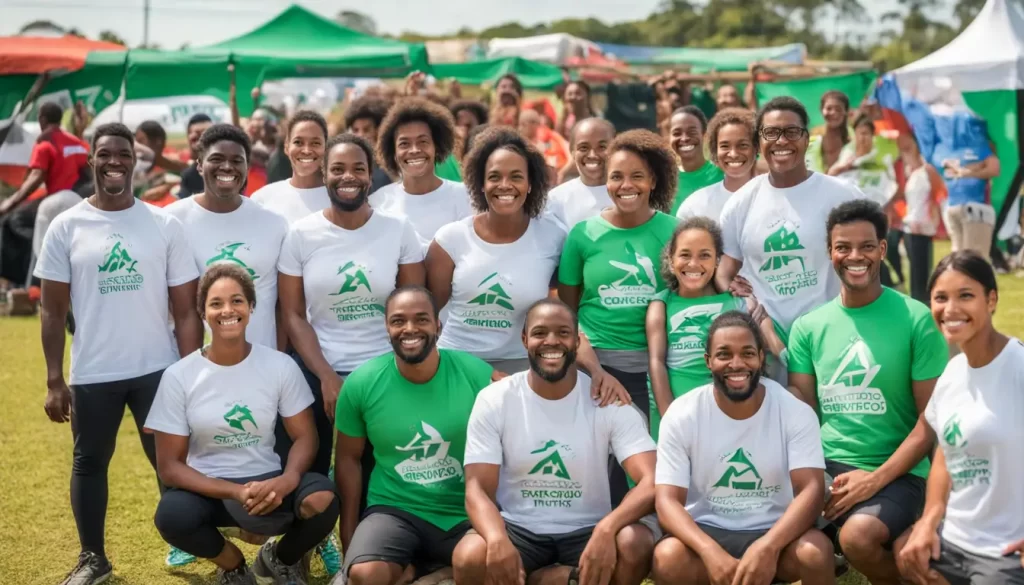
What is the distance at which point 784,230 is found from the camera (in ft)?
16.5

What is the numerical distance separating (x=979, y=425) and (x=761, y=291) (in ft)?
4.67

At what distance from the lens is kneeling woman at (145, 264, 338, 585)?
185 inches

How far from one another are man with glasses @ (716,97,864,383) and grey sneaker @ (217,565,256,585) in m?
2.42

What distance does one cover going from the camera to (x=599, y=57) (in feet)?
99.8

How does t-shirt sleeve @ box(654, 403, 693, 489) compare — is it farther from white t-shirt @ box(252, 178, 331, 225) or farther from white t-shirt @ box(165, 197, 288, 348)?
white t-shirt @ box(252, 178, 331, 225)

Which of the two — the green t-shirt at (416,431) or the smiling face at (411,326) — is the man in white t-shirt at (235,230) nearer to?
the green t-shirt at (416,431)

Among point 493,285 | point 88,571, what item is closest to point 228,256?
point 493,285

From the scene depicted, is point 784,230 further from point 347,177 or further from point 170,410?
point 170,410

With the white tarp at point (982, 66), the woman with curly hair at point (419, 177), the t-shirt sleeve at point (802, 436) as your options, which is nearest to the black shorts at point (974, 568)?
the t-shirt sleeve at point (802, 436)

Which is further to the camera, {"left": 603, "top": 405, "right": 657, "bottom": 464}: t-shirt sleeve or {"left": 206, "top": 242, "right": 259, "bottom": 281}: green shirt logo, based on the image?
{"left": 206, "top": 242, "right": 259, "bottom": 281}: green shirt logo

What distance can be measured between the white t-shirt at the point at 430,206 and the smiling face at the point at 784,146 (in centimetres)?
149

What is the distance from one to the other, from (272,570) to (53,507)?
6.89ft

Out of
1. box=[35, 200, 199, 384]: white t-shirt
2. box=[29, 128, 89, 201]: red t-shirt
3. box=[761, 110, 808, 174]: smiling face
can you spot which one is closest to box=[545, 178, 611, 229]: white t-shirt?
box=[761, 110, 808, 174]: smiling face

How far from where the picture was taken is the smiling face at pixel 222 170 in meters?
5.23
